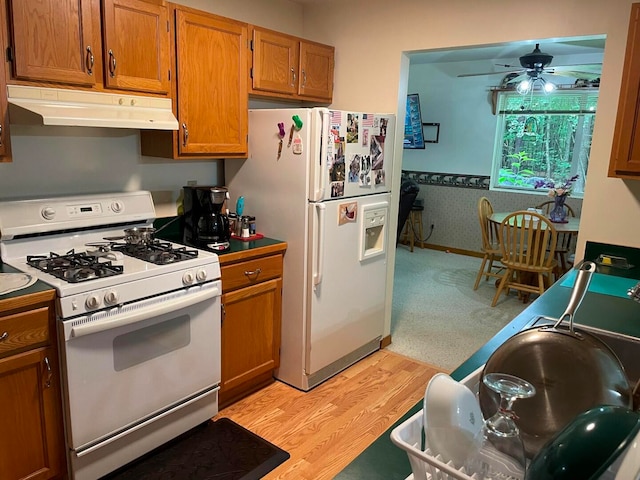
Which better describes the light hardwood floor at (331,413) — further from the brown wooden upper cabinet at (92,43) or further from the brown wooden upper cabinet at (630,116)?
the brown wooden upper cabinet at (92,43)

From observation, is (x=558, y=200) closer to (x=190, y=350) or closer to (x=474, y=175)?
(x=474, y=175)

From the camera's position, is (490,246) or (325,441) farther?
(490,246)

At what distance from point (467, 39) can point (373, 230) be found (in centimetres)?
131

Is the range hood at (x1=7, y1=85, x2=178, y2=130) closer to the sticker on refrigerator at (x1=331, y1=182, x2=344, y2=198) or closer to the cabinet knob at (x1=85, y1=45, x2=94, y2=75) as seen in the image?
the cabinet knob at (x1=85, y1=45, x2=94, y2=75)

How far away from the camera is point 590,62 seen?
5.54 m

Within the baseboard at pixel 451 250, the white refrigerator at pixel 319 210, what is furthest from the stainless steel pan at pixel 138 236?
the baseboard at pixel 451 250

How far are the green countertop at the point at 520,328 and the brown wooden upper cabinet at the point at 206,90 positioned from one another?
72.3 inches

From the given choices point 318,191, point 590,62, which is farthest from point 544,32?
point 590,62

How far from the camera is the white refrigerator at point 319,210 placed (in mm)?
2734

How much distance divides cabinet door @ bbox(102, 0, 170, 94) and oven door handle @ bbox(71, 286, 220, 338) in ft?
3.38

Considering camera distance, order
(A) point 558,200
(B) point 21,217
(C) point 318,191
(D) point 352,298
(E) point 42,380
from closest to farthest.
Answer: (E) point 42,380 → (B) point 21,217 → (C) point 318,191 → (D) point 352,298 → (A) point 558,200

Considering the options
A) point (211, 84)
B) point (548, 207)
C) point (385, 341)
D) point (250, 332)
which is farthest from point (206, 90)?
point (548, 207)

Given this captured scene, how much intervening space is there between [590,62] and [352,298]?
4.43 metres

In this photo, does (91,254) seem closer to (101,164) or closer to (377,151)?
(101,164)
